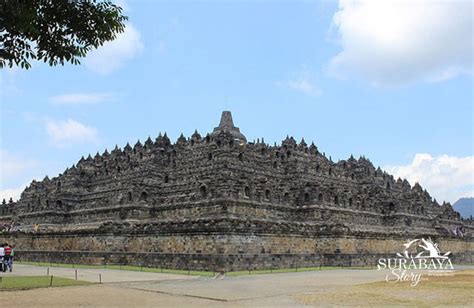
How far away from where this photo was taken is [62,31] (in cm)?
1539

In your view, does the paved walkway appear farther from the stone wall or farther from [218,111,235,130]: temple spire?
[218,111,235,130]: temple spire

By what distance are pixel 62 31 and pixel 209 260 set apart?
2207cm

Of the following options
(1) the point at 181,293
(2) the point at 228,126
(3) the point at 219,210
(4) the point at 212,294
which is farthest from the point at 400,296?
(2) the point at 228,126

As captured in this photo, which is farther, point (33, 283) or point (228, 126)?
point (228, 126)

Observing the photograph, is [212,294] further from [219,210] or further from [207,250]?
[219,210]

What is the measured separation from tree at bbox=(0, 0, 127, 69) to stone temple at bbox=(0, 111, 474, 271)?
69.5ft

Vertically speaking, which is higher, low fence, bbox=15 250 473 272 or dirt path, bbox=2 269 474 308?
low fence, bbox=15 250 473 272

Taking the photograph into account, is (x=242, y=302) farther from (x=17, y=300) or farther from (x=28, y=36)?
(x=28, y=36)

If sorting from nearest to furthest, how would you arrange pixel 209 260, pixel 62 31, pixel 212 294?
1. pixel 62 31
2. pixel 212 294
3. pixel 209 260

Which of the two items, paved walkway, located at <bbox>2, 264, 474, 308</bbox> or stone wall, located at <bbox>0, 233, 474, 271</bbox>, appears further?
stone wall, located at <bbox>0, 233, 474, 271</bbox>

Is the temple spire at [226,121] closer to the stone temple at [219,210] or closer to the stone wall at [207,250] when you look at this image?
the stone temple at [219,210]

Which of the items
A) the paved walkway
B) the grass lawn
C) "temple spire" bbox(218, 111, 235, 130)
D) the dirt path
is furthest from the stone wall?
"temple spire" bbox(218, 111, 235, 130)

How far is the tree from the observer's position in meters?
14.8

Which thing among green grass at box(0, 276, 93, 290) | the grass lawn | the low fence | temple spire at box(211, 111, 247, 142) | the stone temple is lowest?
the grass lawn
